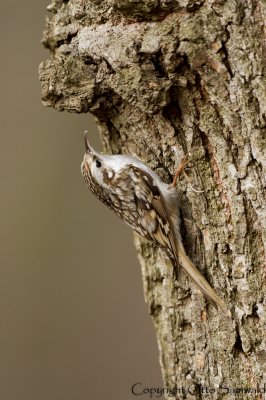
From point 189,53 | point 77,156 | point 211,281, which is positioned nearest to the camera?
point 189,53

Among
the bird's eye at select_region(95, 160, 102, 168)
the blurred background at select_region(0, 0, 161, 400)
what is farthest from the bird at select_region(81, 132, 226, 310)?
the blurred background at select_region(0, 0, 161, 400)

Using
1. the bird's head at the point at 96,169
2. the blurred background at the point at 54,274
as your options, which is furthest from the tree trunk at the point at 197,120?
the blurred background at the point at 54,274

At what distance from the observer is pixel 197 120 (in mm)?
2396

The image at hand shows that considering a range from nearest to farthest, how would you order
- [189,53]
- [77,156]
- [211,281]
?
[189,53] < [211,281] < [77,156]

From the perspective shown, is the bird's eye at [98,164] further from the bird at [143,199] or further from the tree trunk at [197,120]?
the tree trunk at [197,120]

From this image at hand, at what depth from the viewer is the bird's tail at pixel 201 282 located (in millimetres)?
2455

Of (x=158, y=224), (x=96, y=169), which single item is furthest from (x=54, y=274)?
(x=158, y=224)

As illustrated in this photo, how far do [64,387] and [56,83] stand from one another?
297cm

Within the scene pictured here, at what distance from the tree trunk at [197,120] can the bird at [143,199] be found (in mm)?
40

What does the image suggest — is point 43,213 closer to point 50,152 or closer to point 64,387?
point 50,152

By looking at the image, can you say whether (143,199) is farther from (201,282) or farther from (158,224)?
(201,282)

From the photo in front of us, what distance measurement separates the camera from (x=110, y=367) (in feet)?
16.0

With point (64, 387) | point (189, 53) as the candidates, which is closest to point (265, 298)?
point (189, 53)

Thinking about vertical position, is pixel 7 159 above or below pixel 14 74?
below
